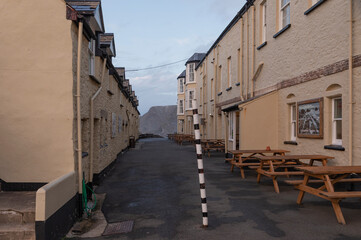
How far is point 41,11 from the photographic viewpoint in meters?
6.20

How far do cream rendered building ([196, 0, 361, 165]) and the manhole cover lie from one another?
5.67 metres

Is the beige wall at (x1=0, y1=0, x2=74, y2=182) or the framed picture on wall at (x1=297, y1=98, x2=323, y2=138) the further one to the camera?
the framed picture on wall at (x1=297, y1=98, x2=323, y2=138)

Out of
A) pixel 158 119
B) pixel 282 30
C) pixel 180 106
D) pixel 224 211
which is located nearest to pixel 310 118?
pixel 282 30

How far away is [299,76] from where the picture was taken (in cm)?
1030

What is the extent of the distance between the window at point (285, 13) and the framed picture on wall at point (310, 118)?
340cm

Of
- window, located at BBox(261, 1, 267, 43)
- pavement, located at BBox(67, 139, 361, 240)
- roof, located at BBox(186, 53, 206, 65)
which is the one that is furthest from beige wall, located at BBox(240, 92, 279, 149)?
roof, located at BBox(186, 53, 206, 65)

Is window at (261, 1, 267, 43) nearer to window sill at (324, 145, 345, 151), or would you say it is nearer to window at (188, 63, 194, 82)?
window sill at (324, 145, 345, 151)

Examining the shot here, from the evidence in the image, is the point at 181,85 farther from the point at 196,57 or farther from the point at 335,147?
the point at 335,147

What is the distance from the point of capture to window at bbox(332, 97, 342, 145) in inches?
335

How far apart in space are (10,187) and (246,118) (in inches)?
343

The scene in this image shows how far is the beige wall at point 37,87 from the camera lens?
20.2 ft

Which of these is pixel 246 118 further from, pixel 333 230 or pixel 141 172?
pixel 333 230

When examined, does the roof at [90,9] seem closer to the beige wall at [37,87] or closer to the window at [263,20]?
the beige wall at [37,87]

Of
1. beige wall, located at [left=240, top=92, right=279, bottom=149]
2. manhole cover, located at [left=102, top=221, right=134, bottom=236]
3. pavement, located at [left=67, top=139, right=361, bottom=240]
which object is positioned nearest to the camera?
pavement, located at [left=67, top=139, right=361, bottom=240]
